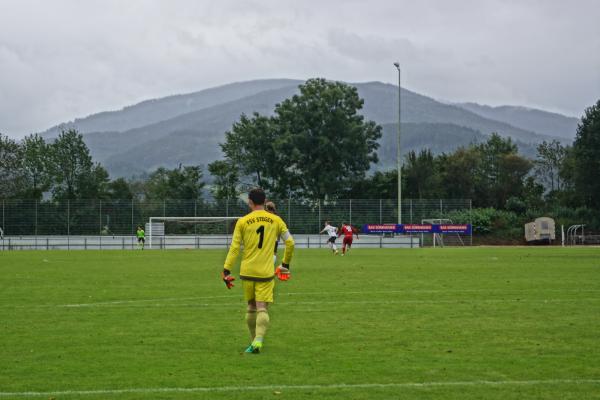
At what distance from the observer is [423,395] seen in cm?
866

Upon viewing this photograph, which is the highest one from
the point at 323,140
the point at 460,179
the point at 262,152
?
the point at 323,140

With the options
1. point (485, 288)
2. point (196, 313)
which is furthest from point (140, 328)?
point (485, 288)

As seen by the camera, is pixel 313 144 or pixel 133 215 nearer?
pixel 133 215

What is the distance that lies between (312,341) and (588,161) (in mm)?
71101

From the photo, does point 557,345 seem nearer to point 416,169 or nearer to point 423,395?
point 423,395

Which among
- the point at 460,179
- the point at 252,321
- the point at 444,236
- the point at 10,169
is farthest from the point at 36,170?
the point at 252,321

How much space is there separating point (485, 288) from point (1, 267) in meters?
19.7

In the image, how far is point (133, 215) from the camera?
68.1 metres

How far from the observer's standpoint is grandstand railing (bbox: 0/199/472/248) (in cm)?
6675

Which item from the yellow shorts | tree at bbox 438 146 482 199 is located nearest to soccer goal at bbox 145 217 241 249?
tree at bbox 438 146 482 199

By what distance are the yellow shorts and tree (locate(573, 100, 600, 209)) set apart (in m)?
71.1

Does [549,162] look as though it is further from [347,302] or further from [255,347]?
[255,347]

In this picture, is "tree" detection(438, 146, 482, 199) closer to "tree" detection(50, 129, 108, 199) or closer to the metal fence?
the metal fence

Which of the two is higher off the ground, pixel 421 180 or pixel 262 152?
pixel 262 152
